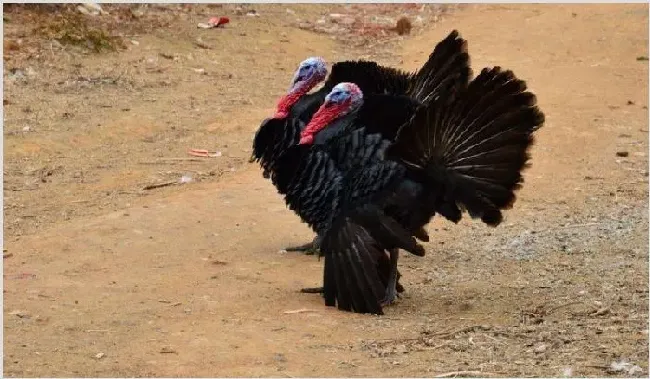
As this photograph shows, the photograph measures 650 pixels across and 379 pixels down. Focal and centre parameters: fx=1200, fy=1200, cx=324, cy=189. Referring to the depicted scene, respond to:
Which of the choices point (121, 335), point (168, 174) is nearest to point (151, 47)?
point (168, 174)

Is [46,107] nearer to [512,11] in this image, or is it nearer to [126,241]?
[126,241]

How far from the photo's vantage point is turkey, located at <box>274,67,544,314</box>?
5.71 metres

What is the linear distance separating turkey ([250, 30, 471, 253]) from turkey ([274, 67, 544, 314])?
156 millimetres

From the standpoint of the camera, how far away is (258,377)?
4.71m

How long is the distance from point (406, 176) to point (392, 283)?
55 centimetres

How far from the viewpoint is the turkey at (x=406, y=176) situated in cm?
571

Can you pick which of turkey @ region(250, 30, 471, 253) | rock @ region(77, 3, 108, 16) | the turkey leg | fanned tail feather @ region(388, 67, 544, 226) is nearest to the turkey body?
turkey @ region(250, 30, 471, 253)

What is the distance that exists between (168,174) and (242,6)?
659 cm

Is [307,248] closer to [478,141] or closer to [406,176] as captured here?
[406,176]

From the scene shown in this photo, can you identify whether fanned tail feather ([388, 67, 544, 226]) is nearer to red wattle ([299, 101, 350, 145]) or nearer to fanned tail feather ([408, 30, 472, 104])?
red wattle ([299, 101, 350, 145])

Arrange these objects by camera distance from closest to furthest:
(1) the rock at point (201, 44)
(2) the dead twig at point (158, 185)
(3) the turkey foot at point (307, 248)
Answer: (3) the turkey foot at point (307, 248)
(2) the dead twig at point (158, 185)
(1) the rock at point (201, 44)

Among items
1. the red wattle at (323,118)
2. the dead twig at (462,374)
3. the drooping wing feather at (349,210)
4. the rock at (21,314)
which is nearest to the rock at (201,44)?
the red wattle at (323,118)

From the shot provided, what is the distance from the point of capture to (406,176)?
587 centimetres

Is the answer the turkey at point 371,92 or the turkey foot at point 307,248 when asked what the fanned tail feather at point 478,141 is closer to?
the turkey at point 371,92
